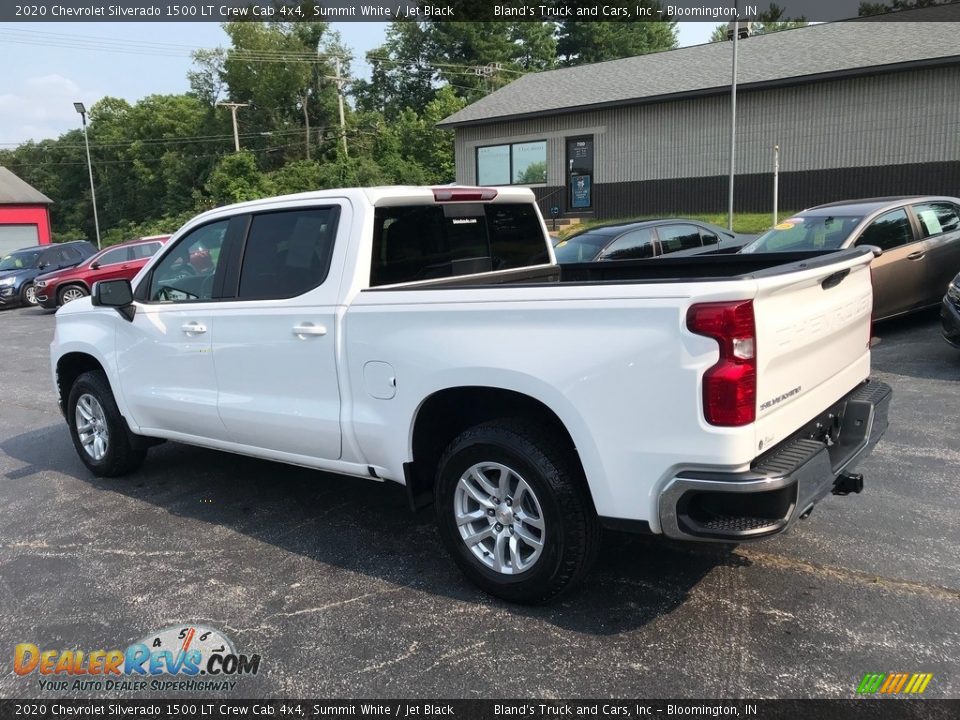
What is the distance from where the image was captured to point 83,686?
323cm

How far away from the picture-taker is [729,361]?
288cm

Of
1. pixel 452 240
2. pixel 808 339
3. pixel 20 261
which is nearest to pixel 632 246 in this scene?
pixel 452 240

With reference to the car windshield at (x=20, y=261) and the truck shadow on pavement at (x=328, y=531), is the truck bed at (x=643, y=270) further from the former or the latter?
the car windshield at (x=20, y=261)

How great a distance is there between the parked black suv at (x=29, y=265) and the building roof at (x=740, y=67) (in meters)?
13.4

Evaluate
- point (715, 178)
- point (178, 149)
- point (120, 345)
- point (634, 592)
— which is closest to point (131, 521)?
point (120, 345)

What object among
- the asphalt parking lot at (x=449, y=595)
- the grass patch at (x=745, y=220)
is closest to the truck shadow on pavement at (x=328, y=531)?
the asphalt parking lot at (x=449, y=595)

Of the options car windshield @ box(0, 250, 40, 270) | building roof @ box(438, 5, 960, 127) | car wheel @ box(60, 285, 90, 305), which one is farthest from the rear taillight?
car windshield @ box(0, 250, 40, 270)

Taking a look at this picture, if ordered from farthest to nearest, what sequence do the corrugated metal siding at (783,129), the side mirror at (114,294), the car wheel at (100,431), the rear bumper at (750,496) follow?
1. the corrugated metal siding at (783,129)
2. the car wheel at (100,431)
3. the side mirror at (114,294)
4. the rear bumper at (750,496)

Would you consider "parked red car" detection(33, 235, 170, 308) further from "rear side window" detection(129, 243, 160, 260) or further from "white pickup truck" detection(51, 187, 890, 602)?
"white pickup truck" detection(51, 187, 890, 602)

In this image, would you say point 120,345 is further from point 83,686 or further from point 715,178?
point 715,178

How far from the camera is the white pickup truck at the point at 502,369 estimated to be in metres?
2.98

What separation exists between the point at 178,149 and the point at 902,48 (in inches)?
2330

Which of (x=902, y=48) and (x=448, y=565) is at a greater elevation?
(x=902, y=48)

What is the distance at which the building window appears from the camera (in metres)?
27.6
